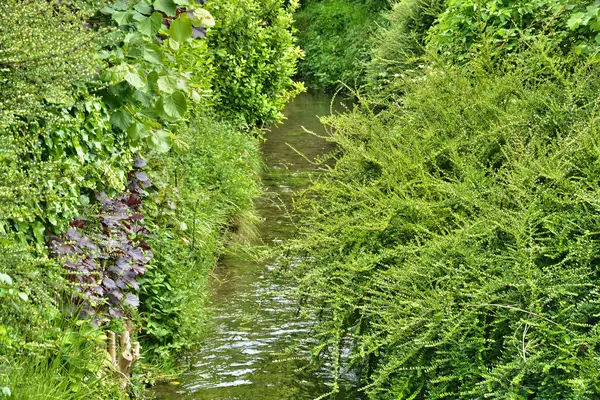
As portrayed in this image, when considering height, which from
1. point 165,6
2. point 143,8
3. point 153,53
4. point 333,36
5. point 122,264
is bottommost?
point 333,36

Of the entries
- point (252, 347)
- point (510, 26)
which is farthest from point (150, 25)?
point (510, 26)

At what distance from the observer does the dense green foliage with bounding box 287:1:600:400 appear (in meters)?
3.89

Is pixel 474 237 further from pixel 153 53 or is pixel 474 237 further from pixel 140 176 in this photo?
pixel 140 176

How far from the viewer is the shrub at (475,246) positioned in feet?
12.7

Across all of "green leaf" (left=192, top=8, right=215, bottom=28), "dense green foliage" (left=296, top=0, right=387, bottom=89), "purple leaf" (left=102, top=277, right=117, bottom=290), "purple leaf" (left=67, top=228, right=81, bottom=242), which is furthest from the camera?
"dense green foliage" (left=296, top=0, right=387, bottom=89)

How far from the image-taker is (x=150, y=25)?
4.13 m

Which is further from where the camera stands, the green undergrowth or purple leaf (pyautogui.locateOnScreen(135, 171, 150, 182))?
the green undergrowth

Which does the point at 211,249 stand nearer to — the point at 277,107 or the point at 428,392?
the point at 428,392

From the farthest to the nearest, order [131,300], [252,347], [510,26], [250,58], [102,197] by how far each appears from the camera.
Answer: [250,58]
[510,26]
[252,347]
[131,300]
[102,197]

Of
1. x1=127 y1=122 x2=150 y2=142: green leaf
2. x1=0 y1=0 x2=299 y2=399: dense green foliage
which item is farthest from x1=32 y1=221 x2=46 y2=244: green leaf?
x1=127 y1=122 x2=150 y2=142: green leaf

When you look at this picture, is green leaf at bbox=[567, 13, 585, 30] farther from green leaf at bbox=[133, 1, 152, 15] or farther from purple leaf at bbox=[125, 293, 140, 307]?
purple leaf at bbox=[125, 293, 140, 307]

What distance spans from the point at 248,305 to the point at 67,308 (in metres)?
3.23

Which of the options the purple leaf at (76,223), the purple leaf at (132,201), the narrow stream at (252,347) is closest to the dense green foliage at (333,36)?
the narrow stream at (252,347)

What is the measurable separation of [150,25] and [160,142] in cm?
77
